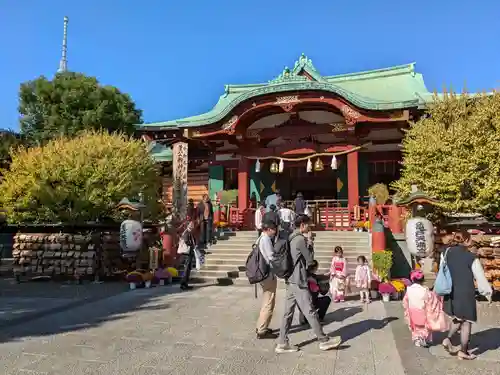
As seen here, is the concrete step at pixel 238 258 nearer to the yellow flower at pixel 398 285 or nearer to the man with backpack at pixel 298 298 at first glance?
the yellow flower at pixel 398 285

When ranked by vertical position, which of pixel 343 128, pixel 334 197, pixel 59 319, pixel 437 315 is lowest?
pixel 59 319

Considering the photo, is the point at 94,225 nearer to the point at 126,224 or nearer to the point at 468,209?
the point at 126,224

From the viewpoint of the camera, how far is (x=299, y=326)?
20.8 feet

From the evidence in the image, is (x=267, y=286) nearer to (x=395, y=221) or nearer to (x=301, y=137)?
(x=395, y=221)

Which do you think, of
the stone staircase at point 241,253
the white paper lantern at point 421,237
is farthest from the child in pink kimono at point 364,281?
the stone staircase at point 241,253

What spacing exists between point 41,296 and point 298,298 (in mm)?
7265

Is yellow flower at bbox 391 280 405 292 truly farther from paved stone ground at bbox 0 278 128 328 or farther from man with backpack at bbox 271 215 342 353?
paved stone ground at bbox 0 278 128 328

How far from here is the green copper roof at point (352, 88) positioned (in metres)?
14.7

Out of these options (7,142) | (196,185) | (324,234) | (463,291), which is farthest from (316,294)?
(7,142)

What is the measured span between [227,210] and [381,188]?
635 cm

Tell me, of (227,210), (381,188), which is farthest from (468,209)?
(227,210)

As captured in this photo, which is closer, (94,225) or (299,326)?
(299,326)

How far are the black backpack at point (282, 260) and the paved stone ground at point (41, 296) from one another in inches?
191

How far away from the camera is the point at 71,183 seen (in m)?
13.0
